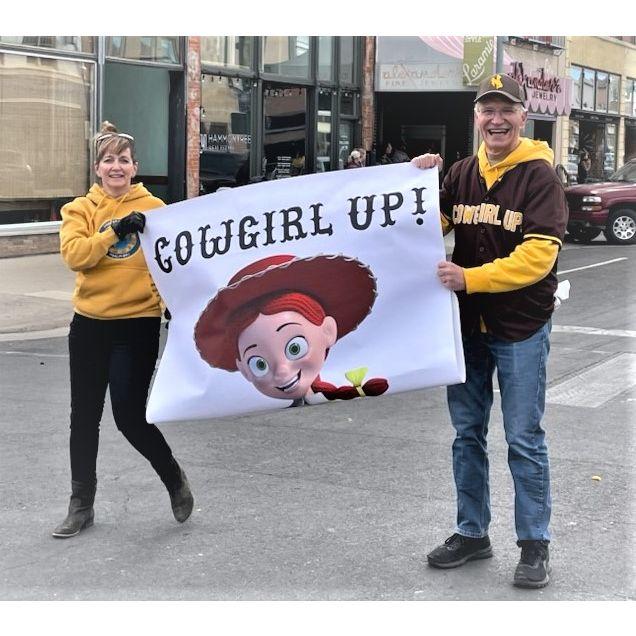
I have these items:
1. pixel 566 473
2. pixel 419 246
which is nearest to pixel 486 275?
pixel 419 246

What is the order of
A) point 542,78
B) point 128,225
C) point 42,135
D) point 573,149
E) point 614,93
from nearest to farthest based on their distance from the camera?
1. point 128,225
2. point 42,135
3. point 542,78
4. point 573,149
5. point 614,93

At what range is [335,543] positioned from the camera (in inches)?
193

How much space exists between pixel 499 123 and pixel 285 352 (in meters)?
1.26

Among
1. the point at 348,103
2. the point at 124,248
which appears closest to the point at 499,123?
the point at 124,248

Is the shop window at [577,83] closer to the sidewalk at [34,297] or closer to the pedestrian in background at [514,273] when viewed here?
the sidewalk at [34,297]

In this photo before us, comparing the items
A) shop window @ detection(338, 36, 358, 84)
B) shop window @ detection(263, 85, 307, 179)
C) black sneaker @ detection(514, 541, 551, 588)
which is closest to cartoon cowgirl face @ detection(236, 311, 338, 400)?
black sneaker @ detection(514, 541, 551, 588)

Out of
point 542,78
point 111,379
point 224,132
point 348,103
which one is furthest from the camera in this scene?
point 542,78

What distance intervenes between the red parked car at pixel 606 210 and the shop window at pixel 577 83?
12306 millimetres

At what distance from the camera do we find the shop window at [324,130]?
26109mm

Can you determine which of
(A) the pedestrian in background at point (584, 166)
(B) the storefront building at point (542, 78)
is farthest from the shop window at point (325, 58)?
(A) the pedestrian in background at point (584, 166)

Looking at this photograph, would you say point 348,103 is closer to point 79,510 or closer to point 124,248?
point 124,248

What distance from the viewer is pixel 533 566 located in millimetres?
4402

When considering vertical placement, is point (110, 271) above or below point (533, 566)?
above
